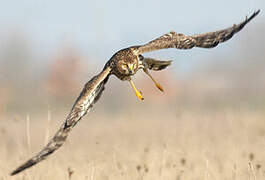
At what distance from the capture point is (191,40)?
314 inches

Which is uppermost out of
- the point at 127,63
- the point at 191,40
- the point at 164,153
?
the point at 191,40

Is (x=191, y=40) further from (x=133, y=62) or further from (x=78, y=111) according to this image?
(x=78, y=111)

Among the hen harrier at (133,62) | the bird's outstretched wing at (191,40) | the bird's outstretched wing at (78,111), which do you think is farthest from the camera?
the bird's outstretched wing at (191,40)

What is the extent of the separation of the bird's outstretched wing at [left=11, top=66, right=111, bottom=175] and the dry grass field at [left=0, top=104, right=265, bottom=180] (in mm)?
399

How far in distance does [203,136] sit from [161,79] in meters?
57.3

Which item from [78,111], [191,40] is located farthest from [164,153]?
[191,40]

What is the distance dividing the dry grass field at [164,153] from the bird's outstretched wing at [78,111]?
40 cm

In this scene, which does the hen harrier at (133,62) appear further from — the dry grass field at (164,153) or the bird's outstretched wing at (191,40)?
the dry grass field at (164,153)

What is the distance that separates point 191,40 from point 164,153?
152 cm

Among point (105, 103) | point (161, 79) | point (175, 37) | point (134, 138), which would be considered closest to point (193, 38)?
point (175, 37)

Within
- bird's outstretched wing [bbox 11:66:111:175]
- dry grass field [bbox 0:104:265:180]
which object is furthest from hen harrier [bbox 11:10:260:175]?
dry grass field [bbox 0:104:265:180]

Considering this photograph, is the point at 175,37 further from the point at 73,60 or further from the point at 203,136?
the point at 73,60

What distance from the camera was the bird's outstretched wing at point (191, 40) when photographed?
785cm

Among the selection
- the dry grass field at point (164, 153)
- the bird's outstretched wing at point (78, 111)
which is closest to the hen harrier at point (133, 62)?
the bird's outstretched wing at point (78, 111)
